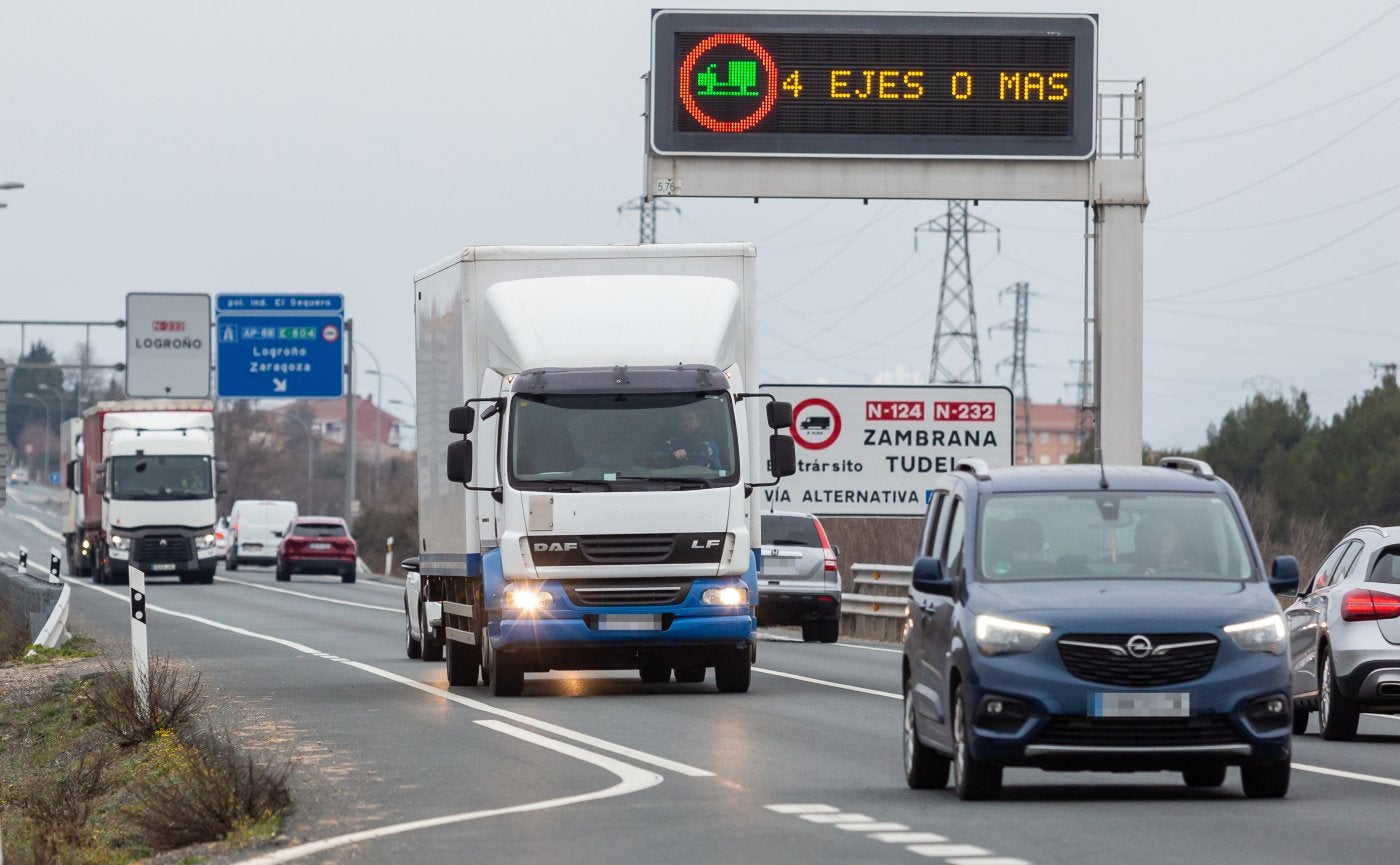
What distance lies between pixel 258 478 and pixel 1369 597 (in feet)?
465

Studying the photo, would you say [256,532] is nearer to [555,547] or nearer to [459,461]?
[459,461]

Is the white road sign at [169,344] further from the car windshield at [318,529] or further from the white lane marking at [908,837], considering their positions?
the white lane marking at [908,837]

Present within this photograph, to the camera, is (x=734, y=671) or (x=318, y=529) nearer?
(x=734, y=671)

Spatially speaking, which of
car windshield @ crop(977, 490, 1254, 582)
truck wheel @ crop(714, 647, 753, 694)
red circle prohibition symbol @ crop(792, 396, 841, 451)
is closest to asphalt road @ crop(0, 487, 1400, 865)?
truck wheel @ crop(714, 647, 753, 694)

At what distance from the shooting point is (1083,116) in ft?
98.3

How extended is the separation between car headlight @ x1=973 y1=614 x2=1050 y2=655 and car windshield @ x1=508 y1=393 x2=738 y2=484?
883cm

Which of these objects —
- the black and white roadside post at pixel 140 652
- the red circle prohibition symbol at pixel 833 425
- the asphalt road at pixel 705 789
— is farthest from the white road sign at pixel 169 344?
the black and white roadside post at pixel 140 652

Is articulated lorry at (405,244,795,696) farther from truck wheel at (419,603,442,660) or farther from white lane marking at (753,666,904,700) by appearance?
truck wheel at (419,603,442,660)

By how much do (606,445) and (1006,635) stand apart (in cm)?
904

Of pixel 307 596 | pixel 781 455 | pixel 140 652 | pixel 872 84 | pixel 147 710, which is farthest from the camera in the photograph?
pixel 307 596

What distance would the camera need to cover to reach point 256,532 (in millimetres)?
74625

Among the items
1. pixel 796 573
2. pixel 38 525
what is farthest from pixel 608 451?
pixel 38 525

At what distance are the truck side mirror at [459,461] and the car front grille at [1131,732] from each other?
9.71 metres

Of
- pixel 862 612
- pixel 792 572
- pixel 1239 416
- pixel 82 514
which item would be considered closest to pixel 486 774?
pixel 792 572
